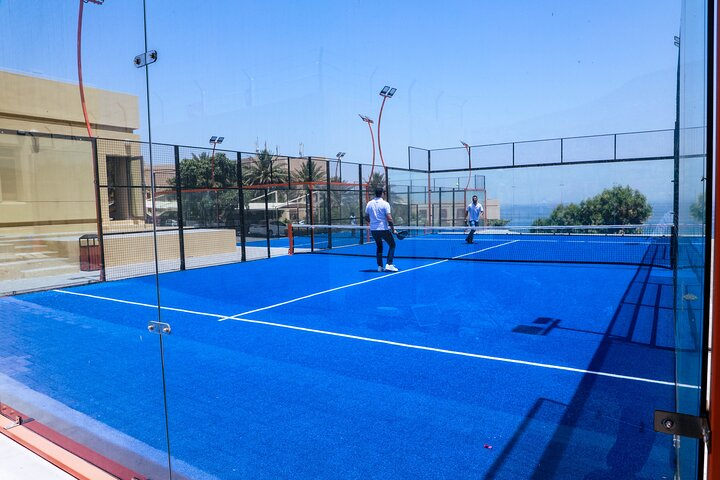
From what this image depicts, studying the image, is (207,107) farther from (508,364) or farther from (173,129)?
(508,364)

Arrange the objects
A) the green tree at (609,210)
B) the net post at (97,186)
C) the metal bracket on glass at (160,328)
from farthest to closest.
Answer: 1. the green tree at (609,210)
2. the net post at (97,186)
3. the metal bracket on glass at (160,328)

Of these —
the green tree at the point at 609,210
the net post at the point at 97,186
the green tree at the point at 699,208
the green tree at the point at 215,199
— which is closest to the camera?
the green tree at the point at 699,208

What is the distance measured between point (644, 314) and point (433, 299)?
1898 millimetres

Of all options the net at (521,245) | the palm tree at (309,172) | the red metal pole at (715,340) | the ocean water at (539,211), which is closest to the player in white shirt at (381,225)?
the net at (521,245)

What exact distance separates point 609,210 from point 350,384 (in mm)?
4930

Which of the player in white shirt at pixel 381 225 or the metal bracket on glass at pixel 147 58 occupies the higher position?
the metal bracket on glass at pixel 147 58

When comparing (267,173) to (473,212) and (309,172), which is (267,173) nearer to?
(309,172)

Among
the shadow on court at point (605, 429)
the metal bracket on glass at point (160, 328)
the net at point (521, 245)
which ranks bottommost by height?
the shadow on court at point (605, 429)

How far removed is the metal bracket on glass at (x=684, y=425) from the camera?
2.45 ft

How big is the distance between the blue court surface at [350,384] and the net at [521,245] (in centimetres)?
285

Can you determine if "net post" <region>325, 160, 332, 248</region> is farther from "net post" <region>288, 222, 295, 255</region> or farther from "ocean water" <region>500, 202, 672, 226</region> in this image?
"ocean water" <region>500, 202, 672, 226</region>

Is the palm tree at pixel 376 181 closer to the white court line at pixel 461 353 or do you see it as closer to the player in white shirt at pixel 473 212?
the player in white shirt at pixel 473 212

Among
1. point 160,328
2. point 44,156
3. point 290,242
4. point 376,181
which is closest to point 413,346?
point 160,328

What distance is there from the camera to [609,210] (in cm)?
644
